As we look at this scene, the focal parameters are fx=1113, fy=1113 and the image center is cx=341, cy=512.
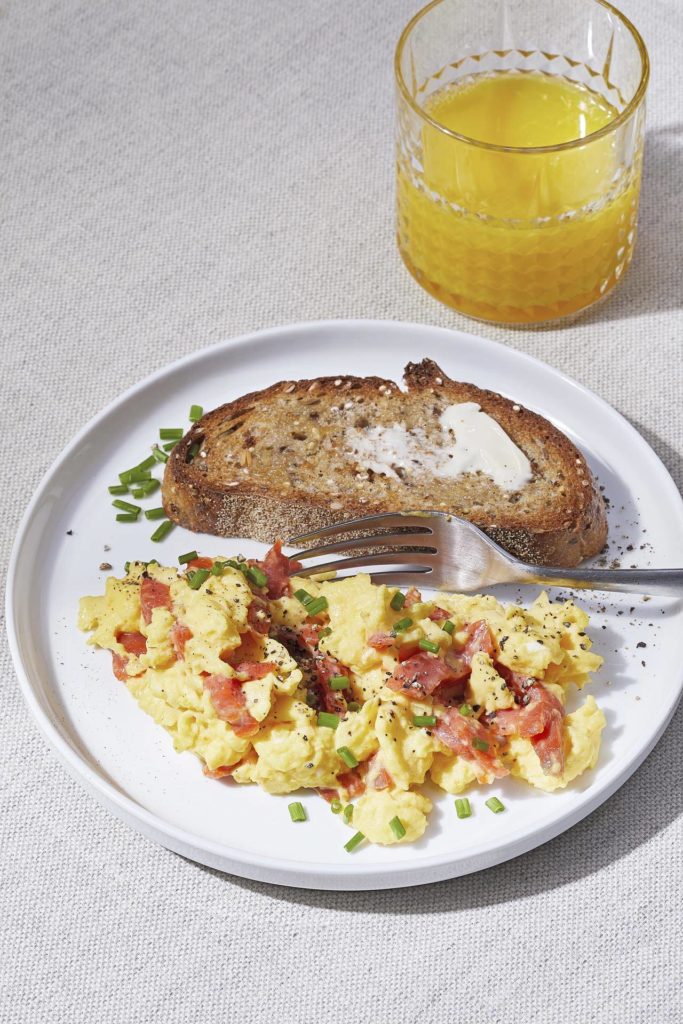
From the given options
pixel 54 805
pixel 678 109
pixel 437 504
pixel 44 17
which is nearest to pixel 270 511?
pixel 437 504

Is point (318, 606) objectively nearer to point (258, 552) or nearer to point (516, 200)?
point (258, 552)

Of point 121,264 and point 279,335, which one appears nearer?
point 279,335

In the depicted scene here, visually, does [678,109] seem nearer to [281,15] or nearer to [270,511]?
[281,15]

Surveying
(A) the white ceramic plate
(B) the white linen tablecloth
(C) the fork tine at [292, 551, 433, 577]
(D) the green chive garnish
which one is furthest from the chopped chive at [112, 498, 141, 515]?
(C) the fork tine at [292, 551, 433, 577]

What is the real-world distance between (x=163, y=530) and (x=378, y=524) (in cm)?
57

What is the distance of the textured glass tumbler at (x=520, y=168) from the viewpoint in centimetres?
311

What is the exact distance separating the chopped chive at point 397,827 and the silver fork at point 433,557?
2.26 feet

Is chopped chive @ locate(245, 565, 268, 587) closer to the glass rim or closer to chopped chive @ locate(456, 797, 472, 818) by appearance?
chopped chive @ locate(456, 797, 472, 818)

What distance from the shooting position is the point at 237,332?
3.54 meters

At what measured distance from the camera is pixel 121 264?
12.2ft

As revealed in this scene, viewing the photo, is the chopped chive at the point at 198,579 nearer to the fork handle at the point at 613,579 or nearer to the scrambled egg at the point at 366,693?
the scrambled egg at the point at 366,693

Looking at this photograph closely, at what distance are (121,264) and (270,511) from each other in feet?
4.12

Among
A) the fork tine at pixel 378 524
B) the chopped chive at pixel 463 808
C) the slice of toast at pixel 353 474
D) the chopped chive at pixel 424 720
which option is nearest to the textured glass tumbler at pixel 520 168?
the slice of toast at pixel 353 474

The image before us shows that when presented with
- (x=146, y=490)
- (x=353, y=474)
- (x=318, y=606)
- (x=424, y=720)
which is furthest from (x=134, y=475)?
(x=424, y=720)
